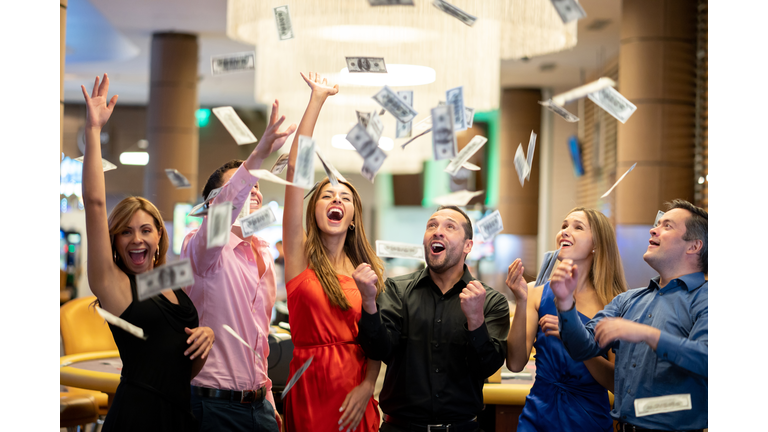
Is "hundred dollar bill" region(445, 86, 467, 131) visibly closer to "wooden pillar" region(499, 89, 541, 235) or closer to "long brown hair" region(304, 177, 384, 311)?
"long brown hair" region(304, 177, 384, 311)

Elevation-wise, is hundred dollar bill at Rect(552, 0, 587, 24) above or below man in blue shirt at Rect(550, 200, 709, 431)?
above

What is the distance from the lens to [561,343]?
2.32 meters

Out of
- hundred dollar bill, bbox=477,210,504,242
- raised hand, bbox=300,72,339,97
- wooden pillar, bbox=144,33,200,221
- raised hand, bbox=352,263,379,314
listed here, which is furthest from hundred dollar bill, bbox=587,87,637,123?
wooden pillar, bbox=144,33,200,221

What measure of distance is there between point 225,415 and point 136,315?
1.64 feet

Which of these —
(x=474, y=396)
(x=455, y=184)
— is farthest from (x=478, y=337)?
(x=455, y=184)

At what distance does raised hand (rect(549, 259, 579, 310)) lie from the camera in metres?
2.01

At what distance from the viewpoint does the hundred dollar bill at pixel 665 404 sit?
1941mm

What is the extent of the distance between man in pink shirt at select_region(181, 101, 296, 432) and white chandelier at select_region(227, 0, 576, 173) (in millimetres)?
2267

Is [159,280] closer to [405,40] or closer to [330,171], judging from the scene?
[330,171]

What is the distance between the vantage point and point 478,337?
6.92ft

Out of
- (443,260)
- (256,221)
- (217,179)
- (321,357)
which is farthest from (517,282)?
(217,179)

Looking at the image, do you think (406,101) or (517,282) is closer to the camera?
(517,282)
